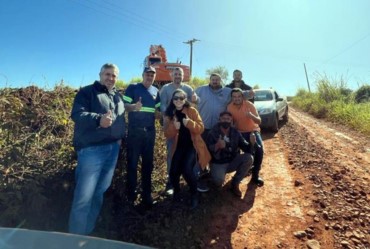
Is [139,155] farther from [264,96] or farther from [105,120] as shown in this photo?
[264,96]

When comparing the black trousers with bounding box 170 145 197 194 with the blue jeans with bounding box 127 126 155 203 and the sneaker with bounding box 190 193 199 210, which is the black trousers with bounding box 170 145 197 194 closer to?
the sneaker with bounding box 190 193 199 210

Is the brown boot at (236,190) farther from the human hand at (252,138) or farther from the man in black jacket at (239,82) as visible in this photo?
the man in black jacket at (239,82)

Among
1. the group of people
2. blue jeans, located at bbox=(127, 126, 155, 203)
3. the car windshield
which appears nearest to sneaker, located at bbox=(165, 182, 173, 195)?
the group of people

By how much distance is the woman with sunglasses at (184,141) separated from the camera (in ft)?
13.8

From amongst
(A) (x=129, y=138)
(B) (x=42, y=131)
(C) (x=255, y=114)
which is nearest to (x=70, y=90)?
(B) (x=42, y=131)

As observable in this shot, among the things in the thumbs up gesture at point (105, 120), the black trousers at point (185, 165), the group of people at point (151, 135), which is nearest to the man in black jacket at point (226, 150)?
the group of people at point (151, 135)

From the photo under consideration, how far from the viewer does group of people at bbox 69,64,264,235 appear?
3.24m

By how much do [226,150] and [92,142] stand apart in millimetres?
2224

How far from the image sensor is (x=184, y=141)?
4285 mm

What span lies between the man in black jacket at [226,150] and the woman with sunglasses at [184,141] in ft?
1.41

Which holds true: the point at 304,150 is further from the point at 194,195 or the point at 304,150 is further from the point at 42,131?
the point at 42,131

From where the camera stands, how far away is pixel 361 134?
409 inches

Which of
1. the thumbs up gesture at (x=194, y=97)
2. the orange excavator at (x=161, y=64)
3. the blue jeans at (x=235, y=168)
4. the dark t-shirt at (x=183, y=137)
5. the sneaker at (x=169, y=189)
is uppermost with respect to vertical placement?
the orange excavator at (x=161, y=64)

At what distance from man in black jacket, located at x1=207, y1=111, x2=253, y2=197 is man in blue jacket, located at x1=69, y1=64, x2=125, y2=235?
1716 millimetres
